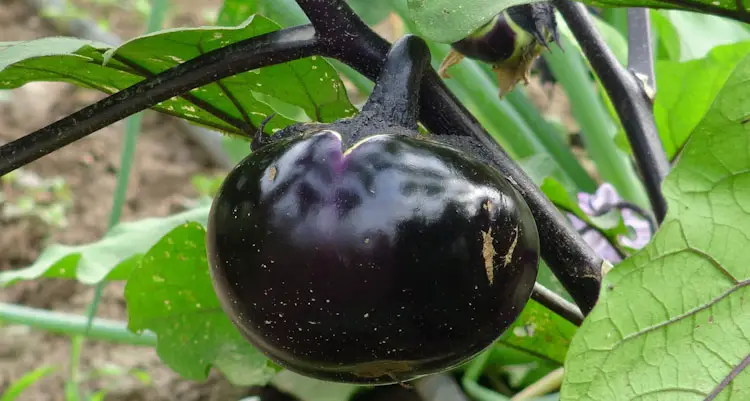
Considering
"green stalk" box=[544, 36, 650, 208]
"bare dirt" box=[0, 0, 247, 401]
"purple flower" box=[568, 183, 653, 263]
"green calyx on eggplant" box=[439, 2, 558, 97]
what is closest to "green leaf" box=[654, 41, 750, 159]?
"purple flower" box=[568, 183, 653, 263]

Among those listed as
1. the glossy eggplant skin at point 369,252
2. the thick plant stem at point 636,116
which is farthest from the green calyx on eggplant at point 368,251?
the thick plant stem at point 636,116

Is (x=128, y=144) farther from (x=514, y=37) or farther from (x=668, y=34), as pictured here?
(x=668, y=34)

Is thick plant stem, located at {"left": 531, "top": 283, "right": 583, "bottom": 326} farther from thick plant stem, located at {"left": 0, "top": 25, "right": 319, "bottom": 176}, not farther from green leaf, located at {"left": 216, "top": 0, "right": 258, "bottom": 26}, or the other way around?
green leaf, located at {"left": 216, "top": 0, "right": 258, "bottom": 26}

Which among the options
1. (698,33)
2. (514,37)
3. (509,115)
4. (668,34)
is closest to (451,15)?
(514,37)

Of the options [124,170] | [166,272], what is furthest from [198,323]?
[124,170]

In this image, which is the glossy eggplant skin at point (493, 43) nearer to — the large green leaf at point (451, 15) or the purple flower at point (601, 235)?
the large green leaf at point (451, 15)

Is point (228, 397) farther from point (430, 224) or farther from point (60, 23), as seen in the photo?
point (60, 23)
